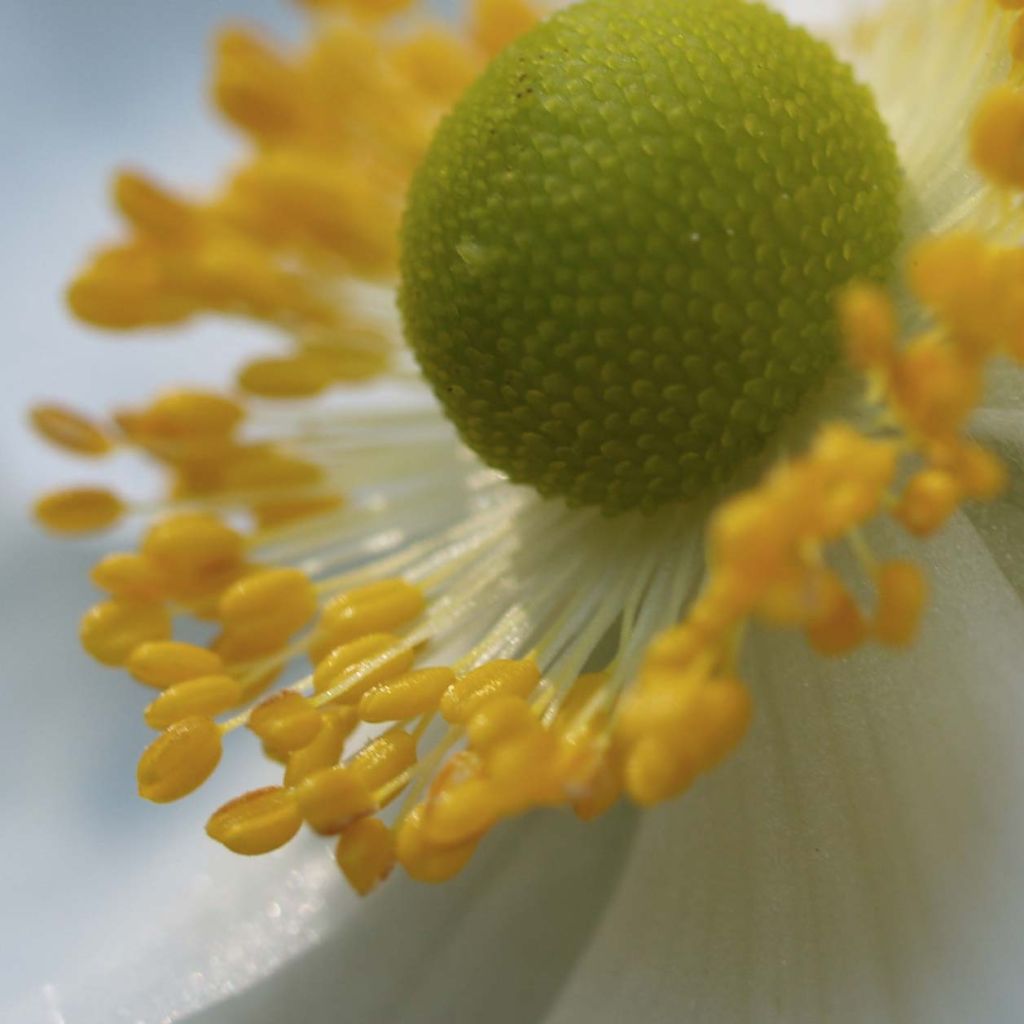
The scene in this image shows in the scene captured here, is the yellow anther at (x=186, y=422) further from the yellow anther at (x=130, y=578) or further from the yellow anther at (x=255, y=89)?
the yellow anther at (x=255, y=89)

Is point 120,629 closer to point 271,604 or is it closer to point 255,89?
point 271,604

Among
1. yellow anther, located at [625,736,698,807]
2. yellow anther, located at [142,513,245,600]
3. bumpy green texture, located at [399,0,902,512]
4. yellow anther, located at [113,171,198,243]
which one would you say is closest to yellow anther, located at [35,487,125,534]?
yellow anther, located at [142,513,245,600]

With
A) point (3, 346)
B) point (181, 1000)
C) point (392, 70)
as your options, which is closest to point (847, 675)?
point (181, 1000)

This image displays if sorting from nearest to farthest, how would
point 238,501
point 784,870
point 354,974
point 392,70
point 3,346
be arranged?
point 784,870
point 354,974
point 238,501
point 392,70
point 3,346

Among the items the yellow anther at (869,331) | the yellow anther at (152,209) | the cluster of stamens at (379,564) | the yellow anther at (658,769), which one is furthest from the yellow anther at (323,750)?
the yellow anther at (152,209)

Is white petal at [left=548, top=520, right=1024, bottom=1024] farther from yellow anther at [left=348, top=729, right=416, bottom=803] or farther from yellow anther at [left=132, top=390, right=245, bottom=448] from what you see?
yellow anther at [left=132, top=390, right=245, bottom=448]

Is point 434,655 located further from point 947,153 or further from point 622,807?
point 947,153

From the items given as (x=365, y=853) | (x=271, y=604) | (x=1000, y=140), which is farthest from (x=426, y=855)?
(x=1000, y=140)
